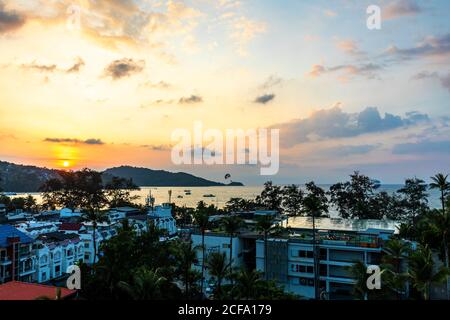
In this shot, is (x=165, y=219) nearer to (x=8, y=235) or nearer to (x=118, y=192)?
(x=118, y=192)

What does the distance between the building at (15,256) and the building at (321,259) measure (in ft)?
98.9

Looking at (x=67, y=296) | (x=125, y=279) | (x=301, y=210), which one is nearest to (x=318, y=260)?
(x=125, y=279)

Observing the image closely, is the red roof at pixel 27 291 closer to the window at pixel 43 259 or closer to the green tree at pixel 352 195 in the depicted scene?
the window at pixel 43 259

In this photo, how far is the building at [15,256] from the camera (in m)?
45.0

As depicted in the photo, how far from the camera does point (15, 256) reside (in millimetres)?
46094

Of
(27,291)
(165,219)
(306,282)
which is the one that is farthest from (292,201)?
(27,291)

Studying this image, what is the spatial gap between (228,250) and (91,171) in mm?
81949

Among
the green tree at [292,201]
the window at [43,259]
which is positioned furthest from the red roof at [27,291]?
the green tree at [292,201]

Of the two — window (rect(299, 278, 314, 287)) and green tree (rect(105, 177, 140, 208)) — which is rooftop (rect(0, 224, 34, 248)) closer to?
window (rect(299, 278, 314, 287))

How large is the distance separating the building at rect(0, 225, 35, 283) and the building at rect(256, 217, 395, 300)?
3016 cm

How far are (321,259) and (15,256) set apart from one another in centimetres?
3833
